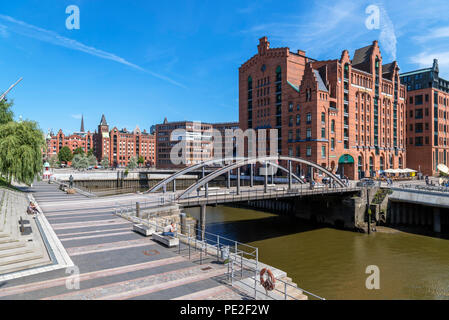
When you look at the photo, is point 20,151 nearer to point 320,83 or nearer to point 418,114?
point 320,83

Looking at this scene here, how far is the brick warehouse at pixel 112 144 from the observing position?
15975cm

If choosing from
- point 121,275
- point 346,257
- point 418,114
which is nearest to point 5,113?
point 121,275

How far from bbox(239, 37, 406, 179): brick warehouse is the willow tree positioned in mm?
46642

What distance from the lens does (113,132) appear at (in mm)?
159375

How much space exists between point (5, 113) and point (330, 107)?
60413mm

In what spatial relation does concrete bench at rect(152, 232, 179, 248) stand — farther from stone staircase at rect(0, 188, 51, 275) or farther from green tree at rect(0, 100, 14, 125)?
green tree at rect(0, 100, 14, 125)

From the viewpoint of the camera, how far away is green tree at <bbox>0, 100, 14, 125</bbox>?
165ft

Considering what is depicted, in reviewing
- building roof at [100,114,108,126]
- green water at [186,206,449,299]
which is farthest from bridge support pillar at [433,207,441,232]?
building roof at [100,114,108,126]

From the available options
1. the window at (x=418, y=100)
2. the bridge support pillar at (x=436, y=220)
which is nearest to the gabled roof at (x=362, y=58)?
the window at (x=418, y=100)

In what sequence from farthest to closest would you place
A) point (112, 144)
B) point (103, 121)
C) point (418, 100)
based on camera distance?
1. point (103, 121)
2. point (112, 144)
3. point (418, 100)

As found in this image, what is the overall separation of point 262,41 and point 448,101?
5176 cm

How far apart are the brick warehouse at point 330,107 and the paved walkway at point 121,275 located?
4890 centimetres

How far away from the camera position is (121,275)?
12.5 m

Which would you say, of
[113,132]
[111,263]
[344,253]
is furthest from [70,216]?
[113,132]
